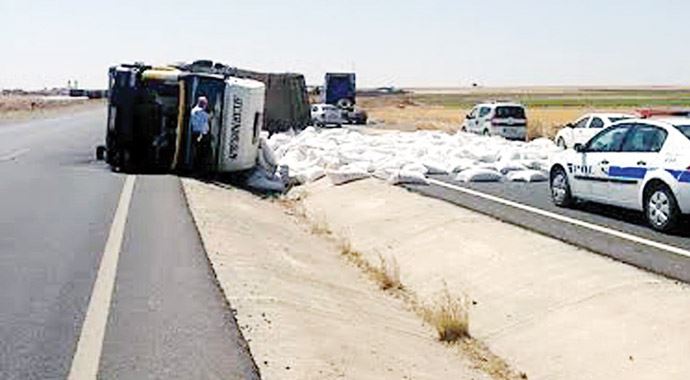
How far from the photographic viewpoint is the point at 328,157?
25984 mm

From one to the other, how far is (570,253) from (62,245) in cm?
575

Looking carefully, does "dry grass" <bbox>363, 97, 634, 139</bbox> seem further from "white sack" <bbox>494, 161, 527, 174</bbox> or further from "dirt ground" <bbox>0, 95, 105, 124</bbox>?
"dirt ground" <bbox>0, 95, 105, 124</bbox>

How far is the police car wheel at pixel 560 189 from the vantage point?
17.2m

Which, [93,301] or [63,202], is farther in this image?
[63,202]

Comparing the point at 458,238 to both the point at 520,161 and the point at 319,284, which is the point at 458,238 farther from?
the point at 520,161

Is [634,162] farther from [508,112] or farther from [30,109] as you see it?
[30,109]

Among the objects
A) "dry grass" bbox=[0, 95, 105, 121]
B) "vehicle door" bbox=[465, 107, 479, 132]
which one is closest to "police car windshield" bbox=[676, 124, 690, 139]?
"vehicle door" bbox=[465, 107, 479, 132]

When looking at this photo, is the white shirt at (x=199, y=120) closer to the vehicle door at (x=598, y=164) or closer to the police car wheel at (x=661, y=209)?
the vehicle door at (x=598, y=164)

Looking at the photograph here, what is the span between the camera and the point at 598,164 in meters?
16.0

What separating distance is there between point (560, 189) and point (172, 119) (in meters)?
9.90

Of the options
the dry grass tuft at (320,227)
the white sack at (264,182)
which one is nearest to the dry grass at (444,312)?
the dry grass tuft at (320,227)

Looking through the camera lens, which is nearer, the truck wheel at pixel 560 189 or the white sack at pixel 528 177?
the truck wheel at pixel 560 189

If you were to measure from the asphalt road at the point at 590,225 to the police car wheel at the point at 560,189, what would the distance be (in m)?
0.17

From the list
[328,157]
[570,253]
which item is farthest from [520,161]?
[570,253]
